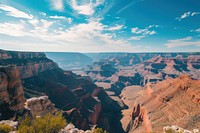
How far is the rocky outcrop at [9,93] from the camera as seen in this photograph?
145ft

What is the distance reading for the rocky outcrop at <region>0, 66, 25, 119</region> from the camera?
4419 centimetres

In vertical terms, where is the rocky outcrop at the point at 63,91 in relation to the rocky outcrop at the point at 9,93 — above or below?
below

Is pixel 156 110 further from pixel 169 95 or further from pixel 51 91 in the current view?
pixel 51 91

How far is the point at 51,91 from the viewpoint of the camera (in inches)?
3994

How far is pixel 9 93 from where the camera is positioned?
47.7 m

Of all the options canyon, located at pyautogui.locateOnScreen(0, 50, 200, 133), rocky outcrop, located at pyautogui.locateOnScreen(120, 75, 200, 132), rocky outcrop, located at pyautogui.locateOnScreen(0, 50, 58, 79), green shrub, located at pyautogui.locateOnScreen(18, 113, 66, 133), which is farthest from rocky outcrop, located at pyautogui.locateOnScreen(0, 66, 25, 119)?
rocky outcrop, located at pyautogui.locateOnScreen(0, 50, 58, 79)

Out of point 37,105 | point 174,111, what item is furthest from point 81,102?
point 174,111

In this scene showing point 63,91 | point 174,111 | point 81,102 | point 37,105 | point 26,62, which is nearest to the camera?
point 37,105

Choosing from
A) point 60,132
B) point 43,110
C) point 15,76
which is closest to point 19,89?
point 15,76

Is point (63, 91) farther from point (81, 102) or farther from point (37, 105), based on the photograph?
point (37, 105)

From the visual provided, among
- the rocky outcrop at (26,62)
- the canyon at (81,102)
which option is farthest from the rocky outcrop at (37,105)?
the rocky outcrop at (26,62)

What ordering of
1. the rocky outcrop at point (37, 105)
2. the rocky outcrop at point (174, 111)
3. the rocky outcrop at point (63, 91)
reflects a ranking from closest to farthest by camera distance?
1. the rocky outcrop at point (37, 105)
2. the rocky outcrop at point (174, 111)
3. the rocky outcrop at point (63, 91)

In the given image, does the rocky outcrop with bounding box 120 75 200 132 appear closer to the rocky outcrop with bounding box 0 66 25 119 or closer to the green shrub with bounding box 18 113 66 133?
the green shrub with bounding box 18 113 66 133

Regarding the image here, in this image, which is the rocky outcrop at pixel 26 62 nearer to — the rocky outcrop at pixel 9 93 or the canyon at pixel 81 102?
the canyon at pixel 81 102
